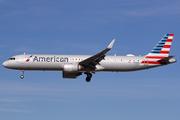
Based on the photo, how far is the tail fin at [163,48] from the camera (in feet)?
153

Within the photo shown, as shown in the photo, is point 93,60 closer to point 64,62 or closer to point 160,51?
point 64,62

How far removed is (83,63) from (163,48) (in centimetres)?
1332

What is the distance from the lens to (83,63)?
42906 millimetres

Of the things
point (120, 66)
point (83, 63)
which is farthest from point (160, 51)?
point (83, 63)

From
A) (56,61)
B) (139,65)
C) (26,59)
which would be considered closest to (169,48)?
(139,65)

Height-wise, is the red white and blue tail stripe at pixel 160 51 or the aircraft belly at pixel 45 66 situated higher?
the red white and blue tail stripe at pixel 160 51

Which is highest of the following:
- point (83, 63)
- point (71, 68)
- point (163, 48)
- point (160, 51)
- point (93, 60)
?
point (163, 48)

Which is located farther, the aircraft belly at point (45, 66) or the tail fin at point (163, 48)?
the tail fin at point (163, 48)

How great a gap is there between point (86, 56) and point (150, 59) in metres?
9.58

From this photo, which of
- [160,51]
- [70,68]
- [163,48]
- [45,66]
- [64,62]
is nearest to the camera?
[70,68]

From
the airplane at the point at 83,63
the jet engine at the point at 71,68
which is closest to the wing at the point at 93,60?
the airplane at the point at 83,63

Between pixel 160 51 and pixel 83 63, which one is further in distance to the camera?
pixel 160 51

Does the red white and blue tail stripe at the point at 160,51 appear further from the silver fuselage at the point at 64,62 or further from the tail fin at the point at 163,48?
the silver fuselage at the point at 64,62

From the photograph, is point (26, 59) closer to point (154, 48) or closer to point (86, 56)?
point (86, 56)
